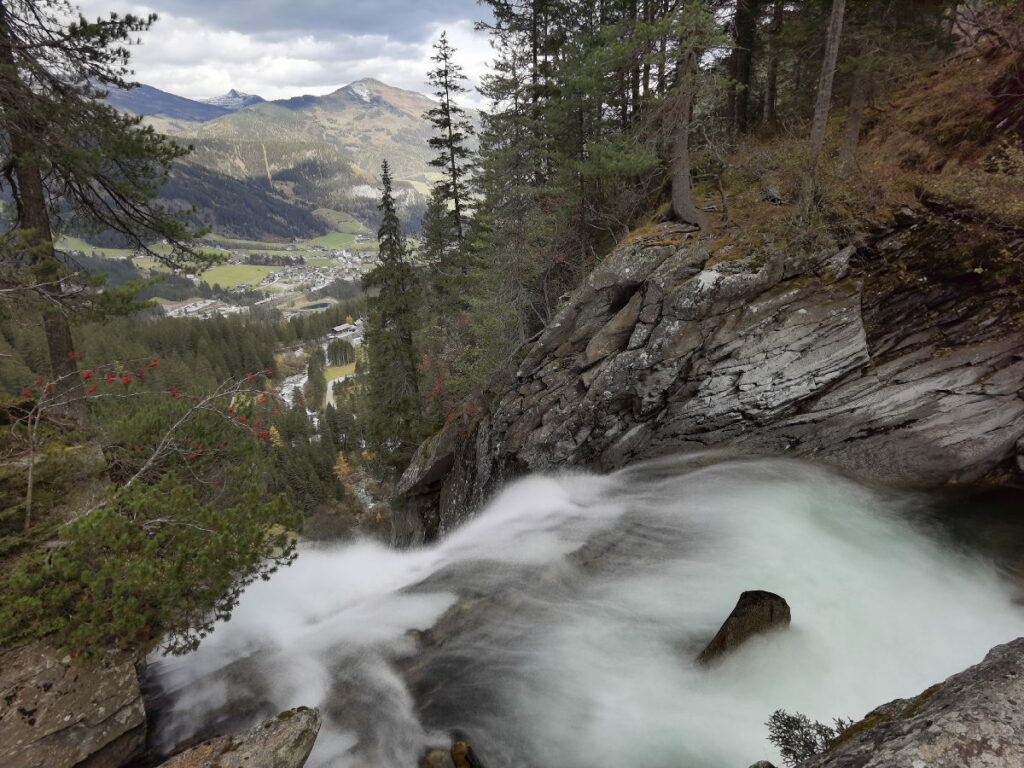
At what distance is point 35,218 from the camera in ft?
34.4

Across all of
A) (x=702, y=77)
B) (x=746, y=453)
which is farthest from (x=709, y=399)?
(x=702, y=77)

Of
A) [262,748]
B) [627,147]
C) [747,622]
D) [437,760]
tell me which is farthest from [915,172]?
[262,748]

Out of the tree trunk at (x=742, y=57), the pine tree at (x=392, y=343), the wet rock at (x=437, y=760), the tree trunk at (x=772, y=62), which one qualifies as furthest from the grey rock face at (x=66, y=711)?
the tree trunk at (x=772, y=62)

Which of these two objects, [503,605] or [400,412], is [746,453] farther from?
[400,412]

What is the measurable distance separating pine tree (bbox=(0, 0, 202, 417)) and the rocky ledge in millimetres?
11896

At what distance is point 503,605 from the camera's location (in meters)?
9.12

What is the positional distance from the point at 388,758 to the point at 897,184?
1590 centimetres

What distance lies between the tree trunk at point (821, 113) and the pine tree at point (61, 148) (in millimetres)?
15028

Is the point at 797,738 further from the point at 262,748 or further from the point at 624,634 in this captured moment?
the point at 262,748

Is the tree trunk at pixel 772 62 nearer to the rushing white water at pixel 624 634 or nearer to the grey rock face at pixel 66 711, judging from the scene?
the rushing white water at pixel 624 634

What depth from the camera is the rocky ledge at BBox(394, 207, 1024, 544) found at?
9.86 meters

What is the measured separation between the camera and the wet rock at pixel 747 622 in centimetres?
720

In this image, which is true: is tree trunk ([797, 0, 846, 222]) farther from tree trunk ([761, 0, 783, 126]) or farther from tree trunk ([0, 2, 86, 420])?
tree trunk ([0, 2, 86, 420])

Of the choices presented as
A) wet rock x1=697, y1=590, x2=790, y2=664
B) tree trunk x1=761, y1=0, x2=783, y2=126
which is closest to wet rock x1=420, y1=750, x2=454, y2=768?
wet rock x1=697, y1=590, x2=790, y2=664
